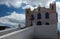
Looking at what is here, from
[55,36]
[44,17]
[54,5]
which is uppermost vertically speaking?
[54,5]

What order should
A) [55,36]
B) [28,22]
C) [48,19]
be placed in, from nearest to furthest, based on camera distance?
[55,36], [48,19], [28,22]

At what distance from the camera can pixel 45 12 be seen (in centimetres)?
3256

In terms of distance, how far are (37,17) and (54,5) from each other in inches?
198

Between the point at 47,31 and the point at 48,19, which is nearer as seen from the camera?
the point at 47,31

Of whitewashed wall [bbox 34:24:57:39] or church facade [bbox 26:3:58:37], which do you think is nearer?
whitewashed wall [bbox 34:24:57:39]

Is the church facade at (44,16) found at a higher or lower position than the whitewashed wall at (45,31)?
higher

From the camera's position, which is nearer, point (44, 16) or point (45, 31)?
point (45, 31)

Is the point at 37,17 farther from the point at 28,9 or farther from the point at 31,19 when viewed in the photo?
the point at 28,9

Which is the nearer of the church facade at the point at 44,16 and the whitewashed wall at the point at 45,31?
the whitewashed wall at the point at 45,31

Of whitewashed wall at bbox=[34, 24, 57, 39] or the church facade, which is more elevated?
the church facade

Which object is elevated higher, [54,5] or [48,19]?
[54,5]

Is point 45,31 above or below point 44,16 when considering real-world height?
below

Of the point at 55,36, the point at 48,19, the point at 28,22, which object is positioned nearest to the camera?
the point at 55,36

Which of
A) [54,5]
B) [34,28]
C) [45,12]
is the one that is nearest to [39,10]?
[45,12]
